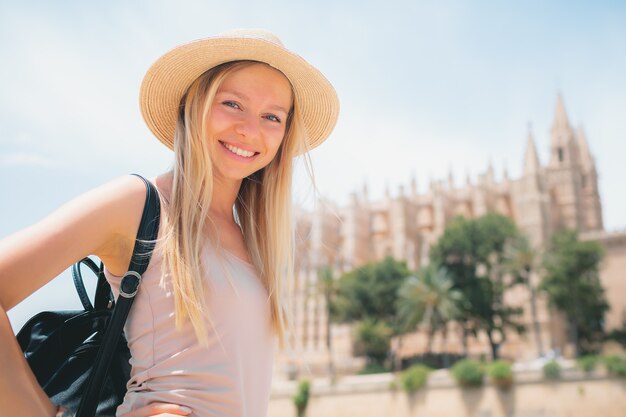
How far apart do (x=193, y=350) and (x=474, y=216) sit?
48.1 m

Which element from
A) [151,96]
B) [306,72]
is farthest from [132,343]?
[306,72]

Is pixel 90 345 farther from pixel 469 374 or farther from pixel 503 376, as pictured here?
pixel 469 374

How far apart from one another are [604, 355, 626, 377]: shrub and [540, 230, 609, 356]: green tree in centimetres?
912

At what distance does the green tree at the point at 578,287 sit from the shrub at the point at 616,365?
9.12 metres

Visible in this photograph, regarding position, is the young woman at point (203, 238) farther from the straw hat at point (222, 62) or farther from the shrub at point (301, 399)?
the shrub at point (301, 399)

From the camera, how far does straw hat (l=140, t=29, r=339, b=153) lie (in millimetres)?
1656

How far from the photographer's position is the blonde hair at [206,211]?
1371mm

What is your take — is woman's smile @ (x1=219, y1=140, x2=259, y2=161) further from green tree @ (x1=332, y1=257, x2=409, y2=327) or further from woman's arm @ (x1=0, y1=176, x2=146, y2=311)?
green tree @ (x1=332, y1=257, x2=409, y2=327)

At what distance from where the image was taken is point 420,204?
52.8m

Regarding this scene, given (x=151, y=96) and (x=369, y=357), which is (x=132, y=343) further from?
(x=369, y=357)

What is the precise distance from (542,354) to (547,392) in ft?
41.2

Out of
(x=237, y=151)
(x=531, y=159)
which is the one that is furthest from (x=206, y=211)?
(x=531, y=159)

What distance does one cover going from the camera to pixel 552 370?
74.3ft

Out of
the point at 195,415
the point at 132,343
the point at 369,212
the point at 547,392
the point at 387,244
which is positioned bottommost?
the point at 547,392
